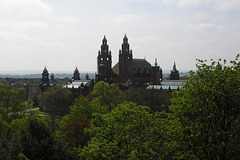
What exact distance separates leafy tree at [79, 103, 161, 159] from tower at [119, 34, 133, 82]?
70618mm

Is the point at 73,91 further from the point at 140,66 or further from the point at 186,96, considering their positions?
the point at 186,96

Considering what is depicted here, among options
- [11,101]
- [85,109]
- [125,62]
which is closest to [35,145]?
[85,109]

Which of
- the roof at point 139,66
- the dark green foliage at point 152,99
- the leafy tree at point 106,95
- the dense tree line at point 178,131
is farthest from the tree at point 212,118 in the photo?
the roof at point 139,66

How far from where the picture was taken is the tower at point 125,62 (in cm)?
9150

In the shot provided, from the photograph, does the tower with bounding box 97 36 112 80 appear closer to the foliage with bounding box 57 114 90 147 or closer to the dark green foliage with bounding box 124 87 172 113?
the dark green foliage with bounding box 124 87 172 113

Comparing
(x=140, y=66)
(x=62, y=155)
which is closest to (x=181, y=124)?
(x=62, y=155)

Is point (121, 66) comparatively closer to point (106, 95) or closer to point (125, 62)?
point (125, 62)

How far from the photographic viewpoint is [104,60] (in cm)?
9231

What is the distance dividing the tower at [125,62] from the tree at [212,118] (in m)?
72.7

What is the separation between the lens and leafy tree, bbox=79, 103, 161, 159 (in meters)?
18.3

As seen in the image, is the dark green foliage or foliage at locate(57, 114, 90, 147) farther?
the dark green foliage

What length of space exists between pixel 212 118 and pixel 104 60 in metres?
76.1

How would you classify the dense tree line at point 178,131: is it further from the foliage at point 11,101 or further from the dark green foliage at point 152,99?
the dark green foliage at point 152,99

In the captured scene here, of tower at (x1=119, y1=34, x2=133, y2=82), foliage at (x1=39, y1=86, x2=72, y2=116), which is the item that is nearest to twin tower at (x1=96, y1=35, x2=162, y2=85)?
tower at (x1=119, y1=34, x2=133, y2=82)
